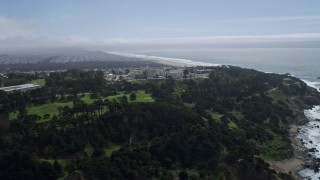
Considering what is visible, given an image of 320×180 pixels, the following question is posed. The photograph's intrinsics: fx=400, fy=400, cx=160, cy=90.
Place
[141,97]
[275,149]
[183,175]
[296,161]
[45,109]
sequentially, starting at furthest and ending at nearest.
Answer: [141,97], [45,109], [275,149], [296,161], [183,175]

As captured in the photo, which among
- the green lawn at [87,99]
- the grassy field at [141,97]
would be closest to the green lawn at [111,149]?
the green lawn at [87,99]

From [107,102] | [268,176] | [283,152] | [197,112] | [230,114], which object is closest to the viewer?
[268,176]

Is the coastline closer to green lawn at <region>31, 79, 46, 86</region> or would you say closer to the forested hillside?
the forested hillside

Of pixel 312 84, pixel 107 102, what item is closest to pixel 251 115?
pixel 107 102

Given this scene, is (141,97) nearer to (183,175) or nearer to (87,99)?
(87,99)

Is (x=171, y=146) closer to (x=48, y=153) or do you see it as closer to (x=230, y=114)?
(x=48, y=153)

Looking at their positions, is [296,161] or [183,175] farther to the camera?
[296,161]

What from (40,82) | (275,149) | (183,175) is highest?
(40,82)

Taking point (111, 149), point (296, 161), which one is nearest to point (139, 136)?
point (111, 149)
